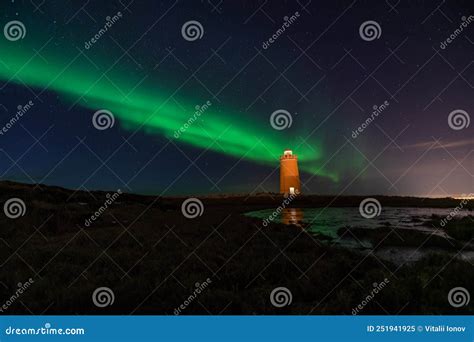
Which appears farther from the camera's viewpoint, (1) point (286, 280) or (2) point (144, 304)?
(1) point (286, 280)

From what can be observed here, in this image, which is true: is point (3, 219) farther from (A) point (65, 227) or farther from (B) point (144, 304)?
(B) point (144, 304)

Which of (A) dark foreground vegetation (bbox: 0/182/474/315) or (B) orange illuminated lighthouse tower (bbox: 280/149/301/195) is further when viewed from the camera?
(B) orange illuminated lighthouse tower (bbox: 280/149/301/195)

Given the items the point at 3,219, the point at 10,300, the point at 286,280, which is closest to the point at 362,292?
the point at 286,280

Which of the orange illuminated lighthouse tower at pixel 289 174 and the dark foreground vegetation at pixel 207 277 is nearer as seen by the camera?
the dark foreground vegetation at pixel 207 277

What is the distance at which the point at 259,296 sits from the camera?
5.76 meters

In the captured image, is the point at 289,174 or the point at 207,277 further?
the point at 289,174

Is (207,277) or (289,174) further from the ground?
(289,174)

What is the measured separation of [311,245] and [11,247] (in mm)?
8462

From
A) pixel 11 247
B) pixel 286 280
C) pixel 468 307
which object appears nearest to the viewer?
pixel 468 307

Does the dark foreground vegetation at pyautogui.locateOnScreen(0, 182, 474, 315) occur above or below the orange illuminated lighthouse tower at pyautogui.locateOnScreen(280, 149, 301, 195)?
below

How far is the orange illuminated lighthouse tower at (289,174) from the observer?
9138cm

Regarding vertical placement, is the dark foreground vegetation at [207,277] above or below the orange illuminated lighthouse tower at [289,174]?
below

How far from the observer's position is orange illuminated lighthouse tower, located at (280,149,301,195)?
9138 centimetres

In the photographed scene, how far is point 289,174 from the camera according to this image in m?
91.8
